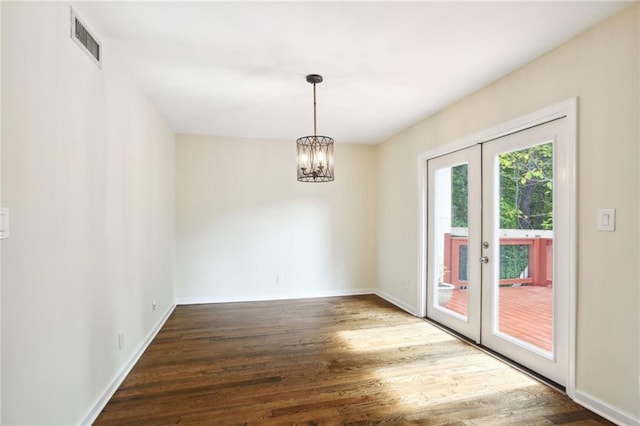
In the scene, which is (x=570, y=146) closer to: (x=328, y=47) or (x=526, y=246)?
(x=526, y=246)

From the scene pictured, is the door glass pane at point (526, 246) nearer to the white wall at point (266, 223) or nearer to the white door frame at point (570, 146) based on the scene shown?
the white door frame at point (570, 146)

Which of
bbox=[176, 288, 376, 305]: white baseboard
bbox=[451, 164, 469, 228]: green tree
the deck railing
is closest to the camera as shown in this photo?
the deck railing

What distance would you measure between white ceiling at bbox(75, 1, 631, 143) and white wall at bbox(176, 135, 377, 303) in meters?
1.40

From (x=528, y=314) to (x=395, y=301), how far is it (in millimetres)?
2233

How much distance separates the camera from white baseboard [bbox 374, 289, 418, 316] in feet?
14.2

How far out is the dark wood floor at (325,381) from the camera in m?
2.09

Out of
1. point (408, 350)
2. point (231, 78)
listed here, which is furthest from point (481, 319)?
point (231, 78)

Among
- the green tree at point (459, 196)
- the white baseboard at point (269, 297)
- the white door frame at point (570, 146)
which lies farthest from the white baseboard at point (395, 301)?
the white door frame at point (570, 146)

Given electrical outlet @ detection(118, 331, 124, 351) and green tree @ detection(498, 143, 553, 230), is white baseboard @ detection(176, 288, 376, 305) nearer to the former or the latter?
electrical outlet @ detection(118, 331, 124, 351)

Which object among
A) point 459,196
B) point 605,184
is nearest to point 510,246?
point 459,196

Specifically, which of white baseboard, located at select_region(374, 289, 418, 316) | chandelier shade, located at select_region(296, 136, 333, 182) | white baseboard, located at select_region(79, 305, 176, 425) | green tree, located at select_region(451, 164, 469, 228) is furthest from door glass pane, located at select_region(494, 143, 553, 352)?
white baseboard, located at select_region(79, 305, 176, 425)

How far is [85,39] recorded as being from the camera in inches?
78.5

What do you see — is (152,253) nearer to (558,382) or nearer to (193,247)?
(193,247)

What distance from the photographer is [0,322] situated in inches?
51.4
